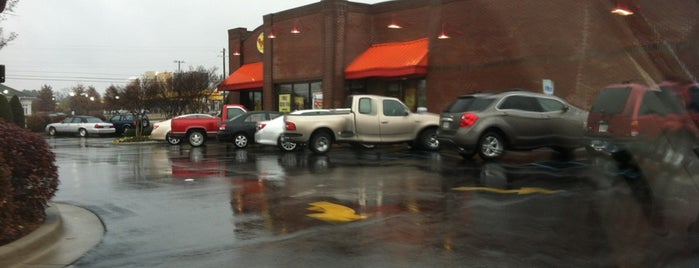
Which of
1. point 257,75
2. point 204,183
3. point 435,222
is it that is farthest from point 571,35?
point 257,75

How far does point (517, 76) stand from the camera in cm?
1759

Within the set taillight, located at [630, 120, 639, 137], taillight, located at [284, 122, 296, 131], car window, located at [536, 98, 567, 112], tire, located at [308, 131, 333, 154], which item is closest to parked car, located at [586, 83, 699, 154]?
taillight, located at [630, 120, 639, 137]

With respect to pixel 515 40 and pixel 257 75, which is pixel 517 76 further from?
pixel 257 75

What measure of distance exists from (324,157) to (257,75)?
15170 millimetres

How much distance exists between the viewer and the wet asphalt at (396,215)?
17.4 feet

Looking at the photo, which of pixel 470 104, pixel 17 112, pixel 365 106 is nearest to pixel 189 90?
pixel 17 112

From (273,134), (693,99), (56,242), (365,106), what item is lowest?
(56,242)

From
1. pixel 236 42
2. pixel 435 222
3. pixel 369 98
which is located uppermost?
pixel 236 42

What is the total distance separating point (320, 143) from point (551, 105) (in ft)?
21.1

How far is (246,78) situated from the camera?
2997 cm

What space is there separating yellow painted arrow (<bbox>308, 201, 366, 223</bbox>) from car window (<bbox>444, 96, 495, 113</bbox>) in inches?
241

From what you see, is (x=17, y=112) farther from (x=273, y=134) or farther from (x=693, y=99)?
(x=693, y=99)

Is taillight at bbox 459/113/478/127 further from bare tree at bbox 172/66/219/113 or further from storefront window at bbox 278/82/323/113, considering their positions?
bare tree at bbox 172/66/219/113

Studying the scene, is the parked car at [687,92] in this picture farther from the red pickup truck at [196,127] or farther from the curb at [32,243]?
the red pickup truck at [196,127]
